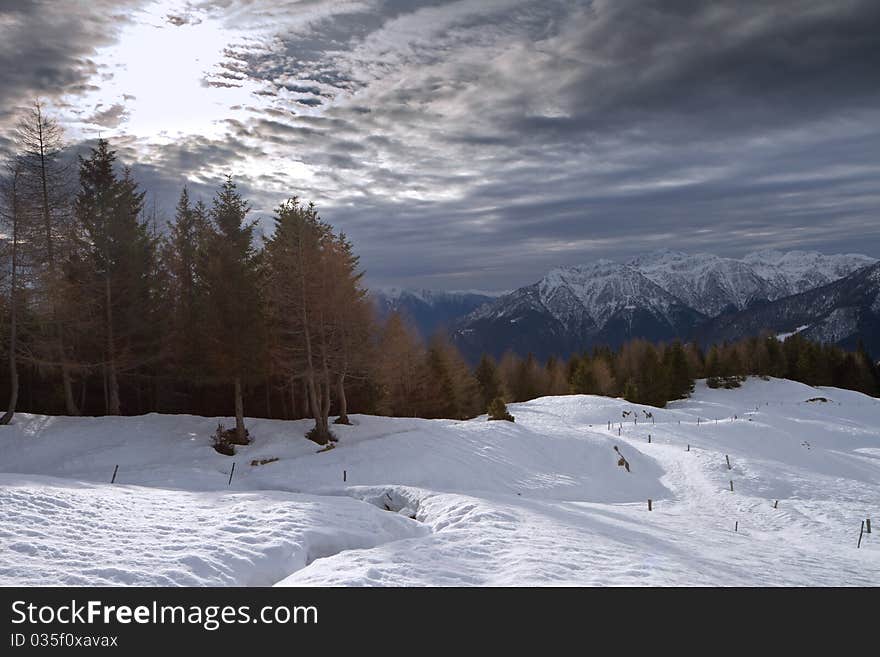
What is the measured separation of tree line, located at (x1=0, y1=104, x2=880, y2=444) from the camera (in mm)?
26938

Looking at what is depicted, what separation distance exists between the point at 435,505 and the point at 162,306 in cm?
2470

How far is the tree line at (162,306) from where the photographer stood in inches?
1061

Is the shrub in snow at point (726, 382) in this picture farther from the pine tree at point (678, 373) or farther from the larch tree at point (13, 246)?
the larch tree at point (13, 246)

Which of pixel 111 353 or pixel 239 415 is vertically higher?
pixel 111 353

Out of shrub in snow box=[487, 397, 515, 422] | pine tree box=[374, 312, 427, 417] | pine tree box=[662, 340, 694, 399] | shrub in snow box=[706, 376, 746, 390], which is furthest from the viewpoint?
shrub in snow box=[706, 376, 746, 390]

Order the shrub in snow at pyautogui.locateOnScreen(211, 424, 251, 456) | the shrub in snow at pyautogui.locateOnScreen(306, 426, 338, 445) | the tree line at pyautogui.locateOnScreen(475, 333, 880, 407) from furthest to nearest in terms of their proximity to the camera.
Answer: the tree line at pyautogui.locateOnScreen(475, 333, 880, 407) → the shrub in snow at pyautogui.locateOnScreen(306, 426, 338, 445) → the shrub in snow at pyautogui.locateOnScreen(211, 424, 251, 456)

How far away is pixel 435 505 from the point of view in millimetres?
17250

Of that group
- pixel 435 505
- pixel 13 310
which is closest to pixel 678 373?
pixel 435 505

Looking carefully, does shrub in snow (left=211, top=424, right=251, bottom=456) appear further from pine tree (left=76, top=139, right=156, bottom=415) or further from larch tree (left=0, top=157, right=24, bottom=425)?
larch tree (left=0, top=157, right=24, bottom=425)

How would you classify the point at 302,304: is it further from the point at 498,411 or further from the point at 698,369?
the point at 698,369

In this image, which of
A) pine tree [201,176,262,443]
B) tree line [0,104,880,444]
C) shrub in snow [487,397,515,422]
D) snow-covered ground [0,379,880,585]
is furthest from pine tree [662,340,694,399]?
pine tree [201,176,262,443]

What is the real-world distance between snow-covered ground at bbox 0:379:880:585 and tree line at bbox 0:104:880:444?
12.2ft
